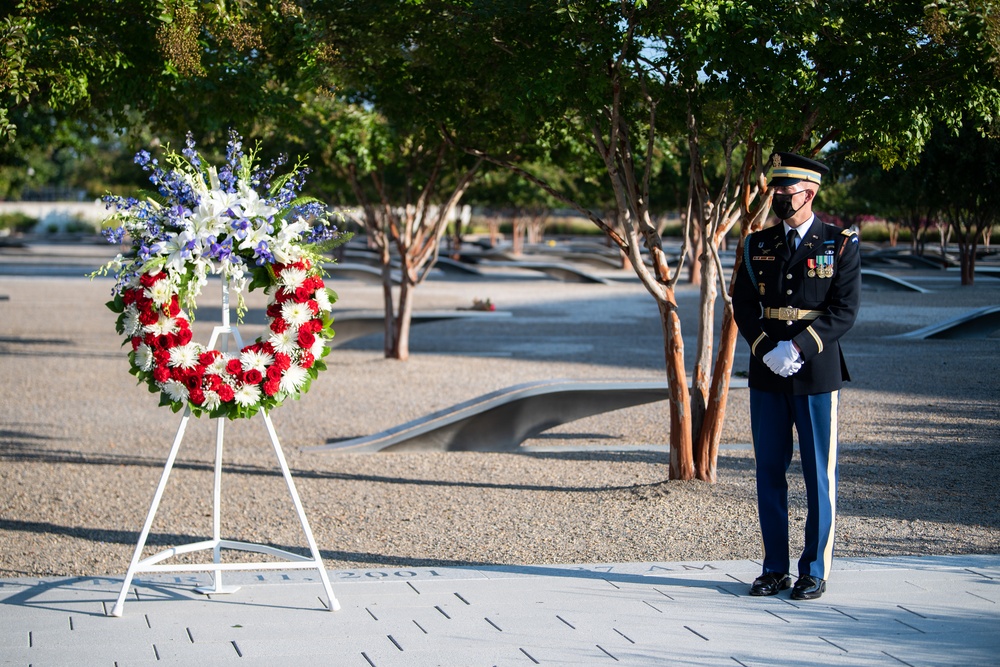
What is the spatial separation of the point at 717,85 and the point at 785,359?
2.70 meters

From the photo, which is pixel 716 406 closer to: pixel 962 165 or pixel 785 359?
pixel 785 359

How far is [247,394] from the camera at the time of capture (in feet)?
16.9

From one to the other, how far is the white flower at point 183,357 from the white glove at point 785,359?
2731mm

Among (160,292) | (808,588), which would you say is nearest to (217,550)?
(160,292)

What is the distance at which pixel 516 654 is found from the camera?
441cm

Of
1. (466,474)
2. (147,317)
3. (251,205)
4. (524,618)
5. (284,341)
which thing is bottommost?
(466,474)

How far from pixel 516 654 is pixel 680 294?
27.0 metres

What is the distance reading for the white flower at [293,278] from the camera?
5.16 meters

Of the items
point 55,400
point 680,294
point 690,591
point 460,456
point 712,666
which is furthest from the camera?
point 680,294

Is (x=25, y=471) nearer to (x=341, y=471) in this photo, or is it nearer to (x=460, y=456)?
(x=341, y=471)

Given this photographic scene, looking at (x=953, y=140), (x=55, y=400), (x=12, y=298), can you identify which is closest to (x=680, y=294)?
(x=953, y=140)

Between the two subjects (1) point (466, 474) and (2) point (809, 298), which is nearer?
(2) point (809, 298)

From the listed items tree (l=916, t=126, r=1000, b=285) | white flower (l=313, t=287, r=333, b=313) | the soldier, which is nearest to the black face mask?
the soldier

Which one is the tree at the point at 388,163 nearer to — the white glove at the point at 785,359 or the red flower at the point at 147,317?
the red flower at the point at 147,317
